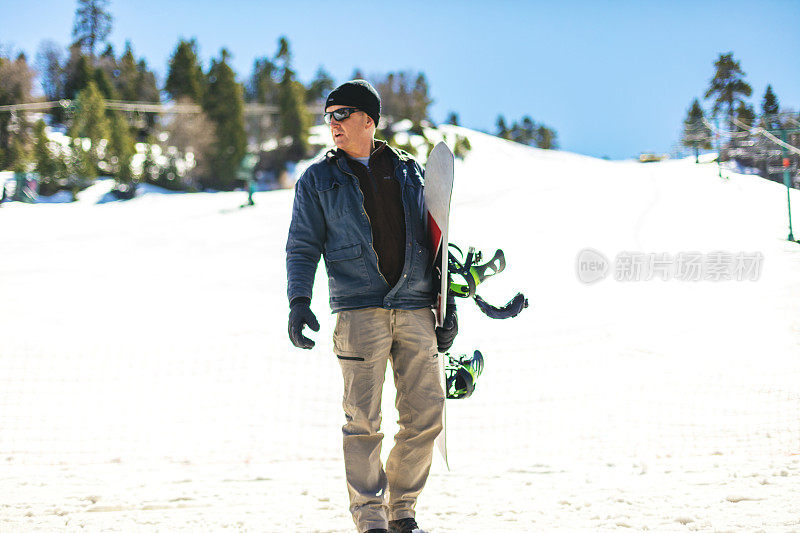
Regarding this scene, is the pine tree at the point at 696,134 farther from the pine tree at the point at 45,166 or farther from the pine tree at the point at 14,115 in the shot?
the pine tree at the point at 14,115

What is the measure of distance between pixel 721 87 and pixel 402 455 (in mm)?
12076

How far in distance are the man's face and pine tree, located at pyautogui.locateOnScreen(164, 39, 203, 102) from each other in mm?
45766

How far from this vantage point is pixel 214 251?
1571cm

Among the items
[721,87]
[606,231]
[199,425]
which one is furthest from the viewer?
[606,231]

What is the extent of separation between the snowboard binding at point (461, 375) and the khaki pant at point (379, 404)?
209mm

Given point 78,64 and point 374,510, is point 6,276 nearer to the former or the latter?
point 374,510

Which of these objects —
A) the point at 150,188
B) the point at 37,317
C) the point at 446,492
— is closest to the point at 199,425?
the point at 446,492

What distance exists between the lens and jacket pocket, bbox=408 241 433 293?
242 cm

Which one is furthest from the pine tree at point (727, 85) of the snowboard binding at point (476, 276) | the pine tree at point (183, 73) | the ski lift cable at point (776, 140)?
the pine tree at point (183, 73)

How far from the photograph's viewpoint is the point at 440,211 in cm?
246

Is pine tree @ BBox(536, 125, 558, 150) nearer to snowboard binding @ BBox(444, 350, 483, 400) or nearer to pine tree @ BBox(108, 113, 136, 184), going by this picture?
pine tree @ BBox(108, 113, 136, 184)

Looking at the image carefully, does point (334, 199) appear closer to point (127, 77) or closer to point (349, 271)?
point (349, 271)

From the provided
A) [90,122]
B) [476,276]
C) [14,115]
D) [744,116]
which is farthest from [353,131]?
[14,115]

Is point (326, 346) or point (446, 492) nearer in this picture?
point (446, 492)
